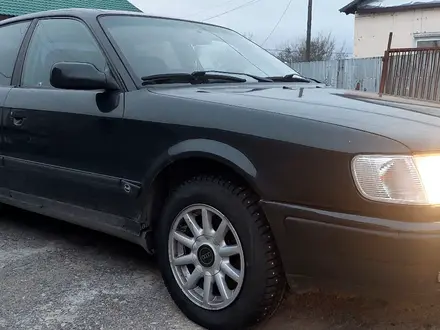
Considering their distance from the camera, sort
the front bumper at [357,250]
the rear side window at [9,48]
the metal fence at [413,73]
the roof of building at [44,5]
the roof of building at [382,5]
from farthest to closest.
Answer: the roof of building at [44,5], the roof of building at [382,5], the metal fence at [413,73], the rear side window at [9,48], the front bumper at [357,250]

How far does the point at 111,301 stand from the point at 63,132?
3.49ft

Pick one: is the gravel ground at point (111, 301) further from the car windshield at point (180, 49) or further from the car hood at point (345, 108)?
the car windshield at point (180, 49)

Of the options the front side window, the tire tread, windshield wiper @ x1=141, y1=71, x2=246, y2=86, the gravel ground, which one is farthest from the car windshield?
the gravel ground

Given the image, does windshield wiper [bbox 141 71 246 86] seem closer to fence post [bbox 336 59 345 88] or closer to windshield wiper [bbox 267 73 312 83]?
windshield wiper [bbox 267 73 312 83]

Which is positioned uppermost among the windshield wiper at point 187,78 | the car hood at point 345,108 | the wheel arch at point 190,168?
the windshield wiper at point 187,78

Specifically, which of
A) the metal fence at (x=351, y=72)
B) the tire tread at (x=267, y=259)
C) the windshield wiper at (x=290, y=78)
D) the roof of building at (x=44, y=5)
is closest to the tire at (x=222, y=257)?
the tire tread at (x=267, y=259)

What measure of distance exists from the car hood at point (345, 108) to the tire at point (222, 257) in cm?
44

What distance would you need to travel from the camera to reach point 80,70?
295 cm

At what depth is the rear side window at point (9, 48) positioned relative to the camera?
3920mm

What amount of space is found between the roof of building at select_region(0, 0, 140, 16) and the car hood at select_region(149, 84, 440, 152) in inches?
702

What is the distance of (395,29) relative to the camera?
629 inches

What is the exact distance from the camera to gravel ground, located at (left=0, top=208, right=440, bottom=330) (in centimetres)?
274

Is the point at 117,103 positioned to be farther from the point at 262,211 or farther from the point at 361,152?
the point at 361,152

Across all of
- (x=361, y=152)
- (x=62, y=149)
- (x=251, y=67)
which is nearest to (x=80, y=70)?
(x=62, y=149)
